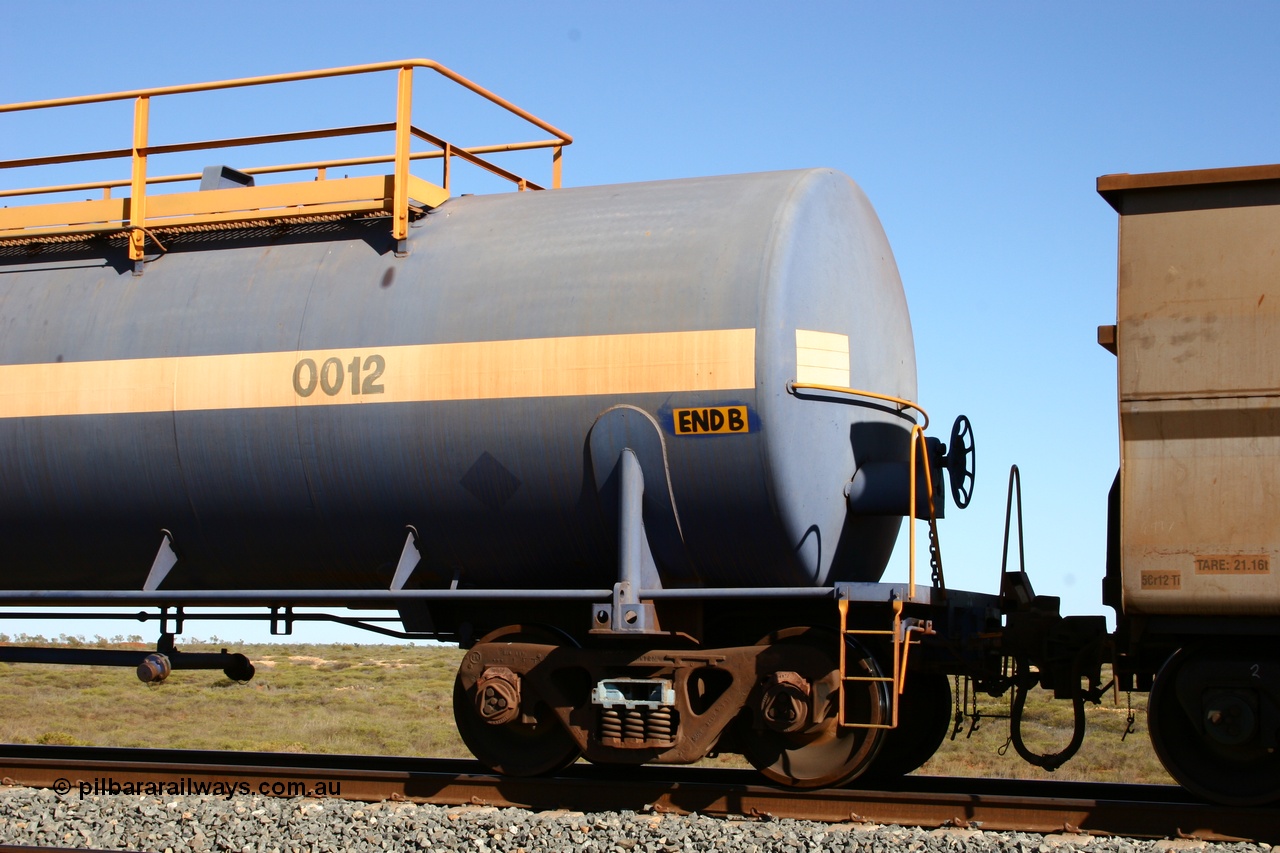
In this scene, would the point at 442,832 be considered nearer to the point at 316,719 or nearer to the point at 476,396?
the point at 476,396

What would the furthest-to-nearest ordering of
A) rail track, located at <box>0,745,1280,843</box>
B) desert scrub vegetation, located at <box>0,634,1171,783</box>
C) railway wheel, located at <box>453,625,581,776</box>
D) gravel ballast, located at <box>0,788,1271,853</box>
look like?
desert scrub vegetation, located at <box>0,634,1171,783</box> < railway wheel, located at <box>453,625,581,776</box> < rail track, located at <box>0,745,1280,843</box> < gravel ballast, located at <box>0,788,1271,853</box>

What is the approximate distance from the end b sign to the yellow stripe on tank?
0.15 m

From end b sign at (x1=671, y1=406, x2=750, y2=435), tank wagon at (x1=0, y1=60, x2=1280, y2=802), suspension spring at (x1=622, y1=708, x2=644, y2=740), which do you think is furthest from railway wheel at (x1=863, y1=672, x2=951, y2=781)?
end b sign at (x1=671, y1=406, x2=750, y2=435)

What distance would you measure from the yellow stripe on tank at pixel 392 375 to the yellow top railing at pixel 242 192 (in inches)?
42.9

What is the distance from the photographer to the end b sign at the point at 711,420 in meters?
8.80

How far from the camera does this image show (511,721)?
9.43 metres

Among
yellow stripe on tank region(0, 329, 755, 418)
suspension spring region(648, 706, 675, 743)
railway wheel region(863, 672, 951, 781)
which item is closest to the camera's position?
yellow stripe on tank region(0, 329, 755, 418)

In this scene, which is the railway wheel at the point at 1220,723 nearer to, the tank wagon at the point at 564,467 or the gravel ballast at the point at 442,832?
the tank wagon at the point at 564,467

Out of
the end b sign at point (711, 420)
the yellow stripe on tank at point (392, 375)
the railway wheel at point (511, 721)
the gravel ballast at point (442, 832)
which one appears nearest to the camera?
the gravel ballast at point (442, 832)

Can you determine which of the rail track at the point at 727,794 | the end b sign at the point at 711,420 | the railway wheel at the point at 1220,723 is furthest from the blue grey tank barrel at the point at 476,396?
the railway wheel at the point at 1220,723

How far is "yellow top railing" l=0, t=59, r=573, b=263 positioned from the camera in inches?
396

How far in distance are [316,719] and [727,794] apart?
46.4 ft

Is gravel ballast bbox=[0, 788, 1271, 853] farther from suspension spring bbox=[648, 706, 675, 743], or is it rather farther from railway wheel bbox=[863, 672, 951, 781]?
railway wheel bbox=[863, 672, 951, 781]

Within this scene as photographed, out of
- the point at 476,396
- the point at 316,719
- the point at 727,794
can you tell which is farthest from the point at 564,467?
the point at 316,719
